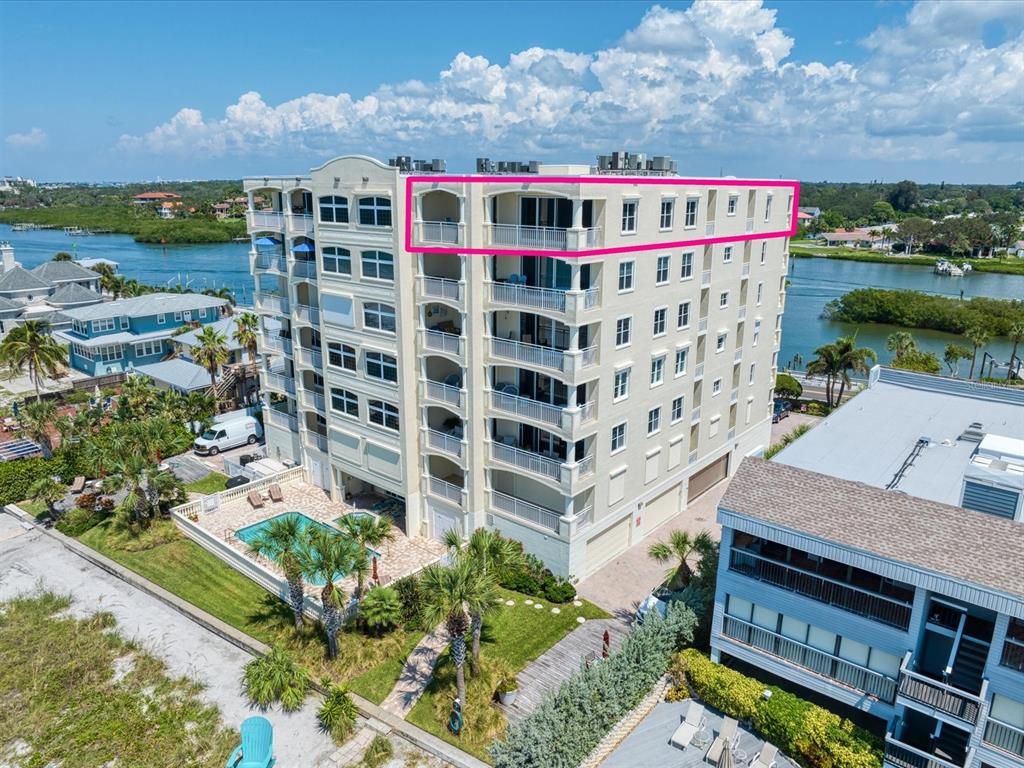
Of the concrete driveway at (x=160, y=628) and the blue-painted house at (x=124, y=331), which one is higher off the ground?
the blue-painted house at (x=124, y=331)

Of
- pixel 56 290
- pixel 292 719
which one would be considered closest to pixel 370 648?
pixel 292 719

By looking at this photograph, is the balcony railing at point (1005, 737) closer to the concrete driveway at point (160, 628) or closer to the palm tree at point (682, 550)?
the palm tree at point (682, 550)

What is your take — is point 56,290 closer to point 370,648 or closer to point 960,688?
point 370,648

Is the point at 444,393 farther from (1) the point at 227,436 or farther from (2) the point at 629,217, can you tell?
(1) the point at 227,436

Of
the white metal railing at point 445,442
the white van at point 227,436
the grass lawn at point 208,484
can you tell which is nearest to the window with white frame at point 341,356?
the white metal railing at point 445,442

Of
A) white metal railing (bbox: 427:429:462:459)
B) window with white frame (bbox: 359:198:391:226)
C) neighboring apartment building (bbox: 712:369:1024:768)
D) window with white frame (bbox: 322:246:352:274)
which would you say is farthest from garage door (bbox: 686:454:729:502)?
window with white frame (bbox: 322:246:352:274)

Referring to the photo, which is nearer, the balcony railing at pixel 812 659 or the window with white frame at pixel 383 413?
the balcony railing at pixel 812 659

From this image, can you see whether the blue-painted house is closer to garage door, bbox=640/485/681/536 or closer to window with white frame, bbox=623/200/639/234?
garage door, bbox=640/485/681/536
